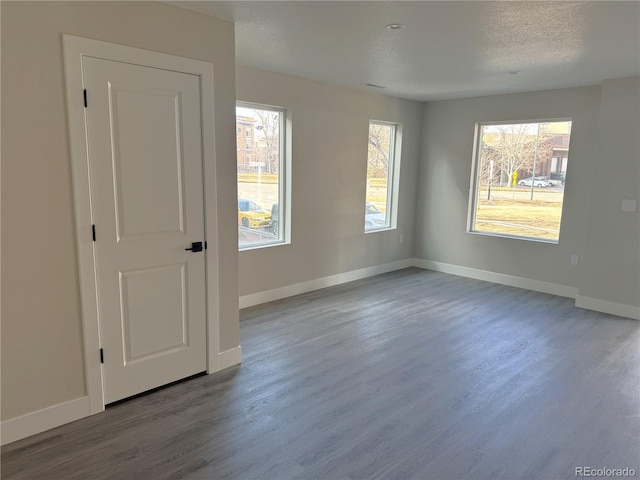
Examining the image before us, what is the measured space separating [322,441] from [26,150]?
2.19 m

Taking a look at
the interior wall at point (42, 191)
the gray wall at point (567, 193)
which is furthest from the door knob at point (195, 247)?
the gray wall at point (567, 193)

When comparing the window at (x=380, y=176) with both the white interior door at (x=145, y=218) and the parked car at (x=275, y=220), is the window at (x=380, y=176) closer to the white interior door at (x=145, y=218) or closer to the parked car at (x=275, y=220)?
the parked car at (x=275, y=220)

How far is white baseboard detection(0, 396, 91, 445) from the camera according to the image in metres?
2.35

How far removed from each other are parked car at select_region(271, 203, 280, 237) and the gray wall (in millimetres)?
2627

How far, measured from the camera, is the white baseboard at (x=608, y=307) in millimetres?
4555

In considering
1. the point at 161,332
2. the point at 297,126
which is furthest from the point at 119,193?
the point at 297,126

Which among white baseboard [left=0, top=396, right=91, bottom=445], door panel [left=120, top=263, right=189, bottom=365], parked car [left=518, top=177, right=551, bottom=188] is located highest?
parked car [left=518, top=177, right=551, bottom=188]

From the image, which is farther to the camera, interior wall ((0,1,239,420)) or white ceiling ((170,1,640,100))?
white ceiling ((170,1,640,100))

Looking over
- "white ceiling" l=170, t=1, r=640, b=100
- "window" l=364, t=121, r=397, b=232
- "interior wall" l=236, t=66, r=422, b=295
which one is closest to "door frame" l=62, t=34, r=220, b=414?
"white ceiling" l=170, t=1, r=640, b=100

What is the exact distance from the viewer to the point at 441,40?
3.20 metres

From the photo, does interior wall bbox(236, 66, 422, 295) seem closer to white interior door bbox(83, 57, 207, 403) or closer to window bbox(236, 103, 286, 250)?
window bbox(236, 103, 286, 250)

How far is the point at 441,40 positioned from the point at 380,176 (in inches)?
120

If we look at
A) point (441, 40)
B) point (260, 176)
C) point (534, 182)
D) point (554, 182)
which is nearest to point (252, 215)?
point (260, 176)

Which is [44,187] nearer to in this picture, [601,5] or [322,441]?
[322,441]
